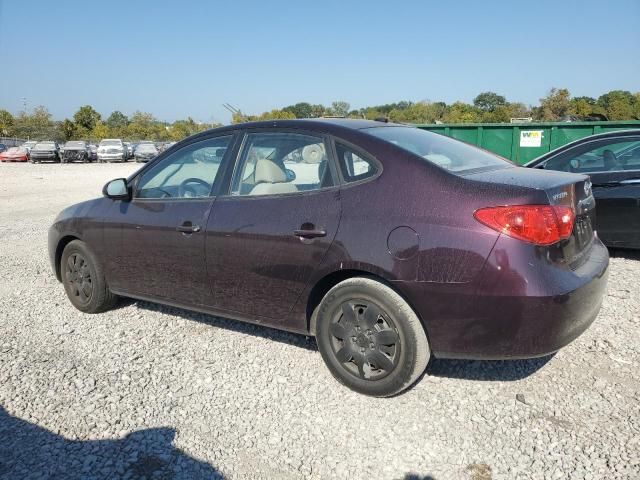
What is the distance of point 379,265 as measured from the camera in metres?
2.91

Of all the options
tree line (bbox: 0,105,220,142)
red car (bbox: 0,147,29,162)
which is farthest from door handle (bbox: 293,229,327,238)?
tree line (bbox: 0,105,220,142)

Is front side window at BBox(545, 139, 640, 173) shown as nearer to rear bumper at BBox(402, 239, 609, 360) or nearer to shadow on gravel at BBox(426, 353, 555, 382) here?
shadow on gravel at BBox(426, 353, 555, 382)

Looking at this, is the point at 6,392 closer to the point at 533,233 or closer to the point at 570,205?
the point at 533,233

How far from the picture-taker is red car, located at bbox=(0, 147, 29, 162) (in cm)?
3819

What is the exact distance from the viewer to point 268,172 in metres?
3.60

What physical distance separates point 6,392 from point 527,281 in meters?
3.20

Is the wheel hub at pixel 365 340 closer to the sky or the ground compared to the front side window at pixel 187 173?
closer to the ground

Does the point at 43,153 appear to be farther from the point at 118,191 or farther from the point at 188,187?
the point at 188,187

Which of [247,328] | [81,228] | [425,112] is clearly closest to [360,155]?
[247,328]

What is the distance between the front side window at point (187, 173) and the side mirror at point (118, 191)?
10cm

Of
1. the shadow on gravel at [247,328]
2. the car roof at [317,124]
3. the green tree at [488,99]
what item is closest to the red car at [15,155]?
the shadow on gravel at [247,328]

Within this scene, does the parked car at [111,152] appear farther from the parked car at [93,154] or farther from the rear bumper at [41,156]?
the rear bumper at [41,156]

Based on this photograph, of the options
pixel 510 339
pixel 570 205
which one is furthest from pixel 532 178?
pixel 510 339

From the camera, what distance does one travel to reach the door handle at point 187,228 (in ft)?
12.1
